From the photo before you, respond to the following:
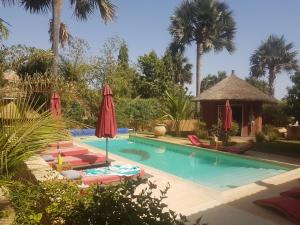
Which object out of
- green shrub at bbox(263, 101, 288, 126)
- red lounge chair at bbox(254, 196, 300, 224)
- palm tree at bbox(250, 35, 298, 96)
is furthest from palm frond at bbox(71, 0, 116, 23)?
palm tree at bbox(250, 35, 298, 96)

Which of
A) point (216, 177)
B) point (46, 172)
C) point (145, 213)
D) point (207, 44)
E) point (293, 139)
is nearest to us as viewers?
point (145, 213)

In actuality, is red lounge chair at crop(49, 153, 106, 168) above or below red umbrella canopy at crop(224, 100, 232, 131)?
below

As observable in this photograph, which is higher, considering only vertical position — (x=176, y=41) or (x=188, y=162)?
(x=176, y=41)

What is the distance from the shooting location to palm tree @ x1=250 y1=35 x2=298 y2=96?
40.3m

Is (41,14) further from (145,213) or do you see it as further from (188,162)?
(145,213)

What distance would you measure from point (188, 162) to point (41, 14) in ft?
39.0

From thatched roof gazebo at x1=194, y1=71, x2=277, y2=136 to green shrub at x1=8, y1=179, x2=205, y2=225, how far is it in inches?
713

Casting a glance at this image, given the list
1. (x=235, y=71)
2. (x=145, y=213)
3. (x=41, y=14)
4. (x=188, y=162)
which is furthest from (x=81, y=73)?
(x=145, y=213)

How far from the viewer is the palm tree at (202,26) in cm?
2822

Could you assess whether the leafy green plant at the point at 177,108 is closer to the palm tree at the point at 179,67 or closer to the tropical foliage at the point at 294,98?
the tropical foliage at the point at 294,98

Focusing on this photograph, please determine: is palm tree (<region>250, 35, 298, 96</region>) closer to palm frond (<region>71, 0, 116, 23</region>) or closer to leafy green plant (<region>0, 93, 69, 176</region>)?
palm frond (<region>71, 0, 116, 23</region>)

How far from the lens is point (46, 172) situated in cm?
601

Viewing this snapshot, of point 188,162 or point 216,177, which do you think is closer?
point 216,177

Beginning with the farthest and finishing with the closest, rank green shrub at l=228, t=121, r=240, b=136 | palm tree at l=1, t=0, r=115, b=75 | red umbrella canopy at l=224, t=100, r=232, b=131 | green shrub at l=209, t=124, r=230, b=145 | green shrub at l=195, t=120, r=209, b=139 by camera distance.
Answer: green shrub at l=228, t=121, r=240, b=136 → green shrub at l=195, t=120, r=209, b=139 → green shrub at l=209, t=124, r=230, b=145 → red umbrella canopy at l=224, t=100, r=232, b=131 → palm tree at l=1, t=0, r=115, b=75
